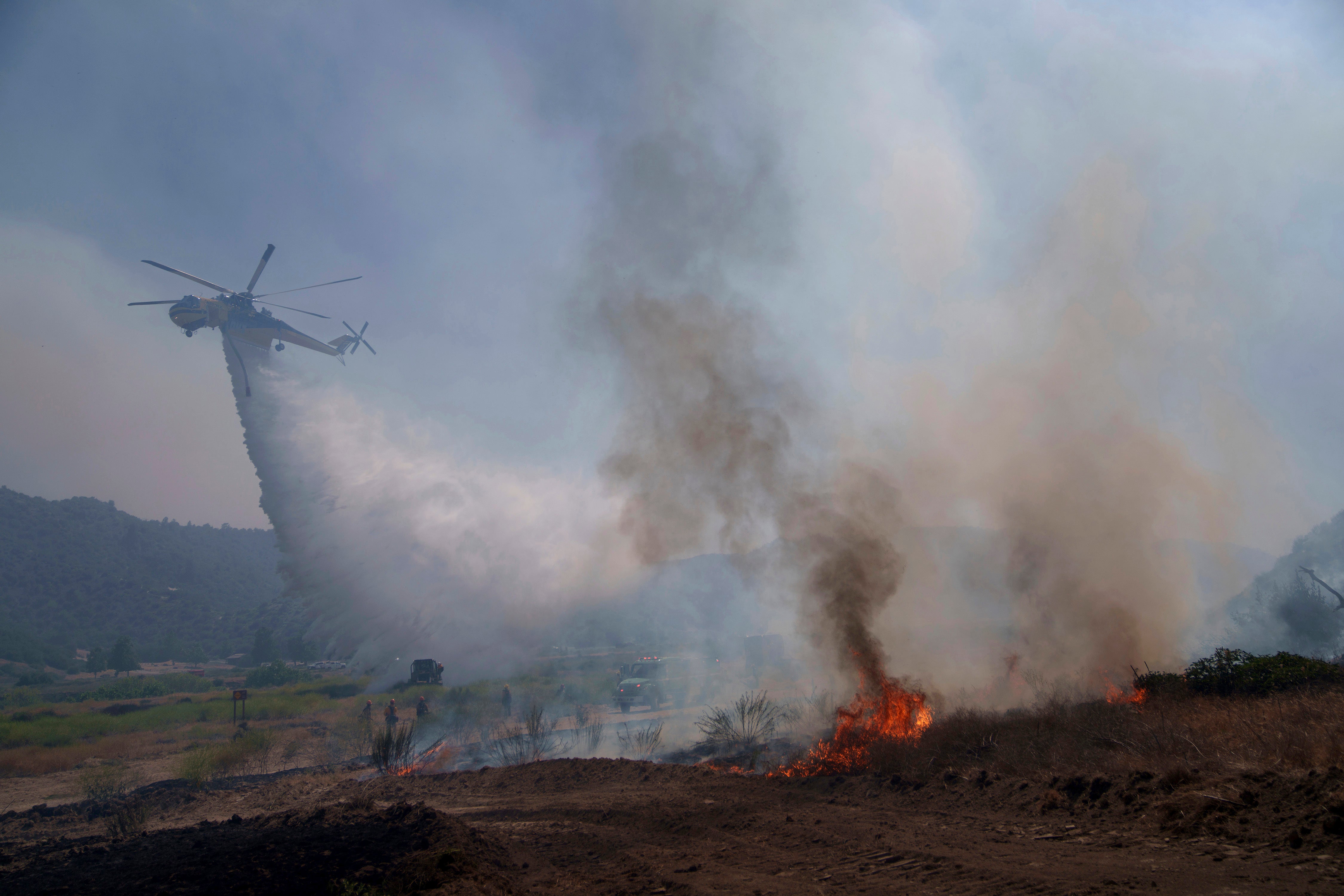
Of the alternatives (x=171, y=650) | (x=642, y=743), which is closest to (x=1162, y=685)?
(x=642, y=743)

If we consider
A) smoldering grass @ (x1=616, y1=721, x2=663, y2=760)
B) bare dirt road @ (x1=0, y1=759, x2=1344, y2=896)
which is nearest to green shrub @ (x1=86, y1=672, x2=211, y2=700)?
bare dirt road @ (x1=0, y1=759, x2=1344, y2=896)

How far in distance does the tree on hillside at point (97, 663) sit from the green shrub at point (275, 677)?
26.5 meters

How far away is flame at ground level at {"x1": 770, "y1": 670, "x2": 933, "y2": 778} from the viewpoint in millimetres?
14227

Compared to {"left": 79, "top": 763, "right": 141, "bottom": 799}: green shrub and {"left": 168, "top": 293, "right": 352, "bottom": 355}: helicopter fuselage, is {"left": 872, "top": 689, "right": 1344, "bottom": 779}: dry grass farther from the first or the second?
{"left": 168, "top": 293, "right": 352, "bottom": 355}: helicopter fuselage

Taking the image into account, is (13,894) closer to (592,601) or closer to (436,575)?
(436,575)

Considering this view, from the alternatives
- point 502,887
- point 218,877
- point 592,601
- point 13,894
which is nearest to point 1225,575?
point 592,601

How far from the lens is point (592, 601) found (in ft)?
140

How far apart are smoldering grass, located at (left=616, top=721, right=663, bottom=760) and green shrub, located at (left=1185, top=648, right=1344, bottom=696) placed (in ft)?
45.8

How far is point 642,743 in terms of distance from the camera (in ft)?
68.6

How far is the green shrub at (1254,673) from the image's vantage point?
42.4 feet

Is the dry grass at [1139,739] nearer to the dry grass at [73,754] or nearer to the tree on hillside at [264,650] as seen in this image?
the dry grass at [73,754]

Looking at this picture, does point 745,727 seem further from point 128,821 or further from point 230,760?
point 230,760

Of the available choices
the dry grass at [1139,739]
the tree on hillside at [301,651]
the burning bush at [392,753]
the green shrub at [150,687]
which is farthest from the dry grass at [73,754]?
the tree on hillside at [301,651]

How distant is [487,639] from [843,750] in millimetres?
27942
